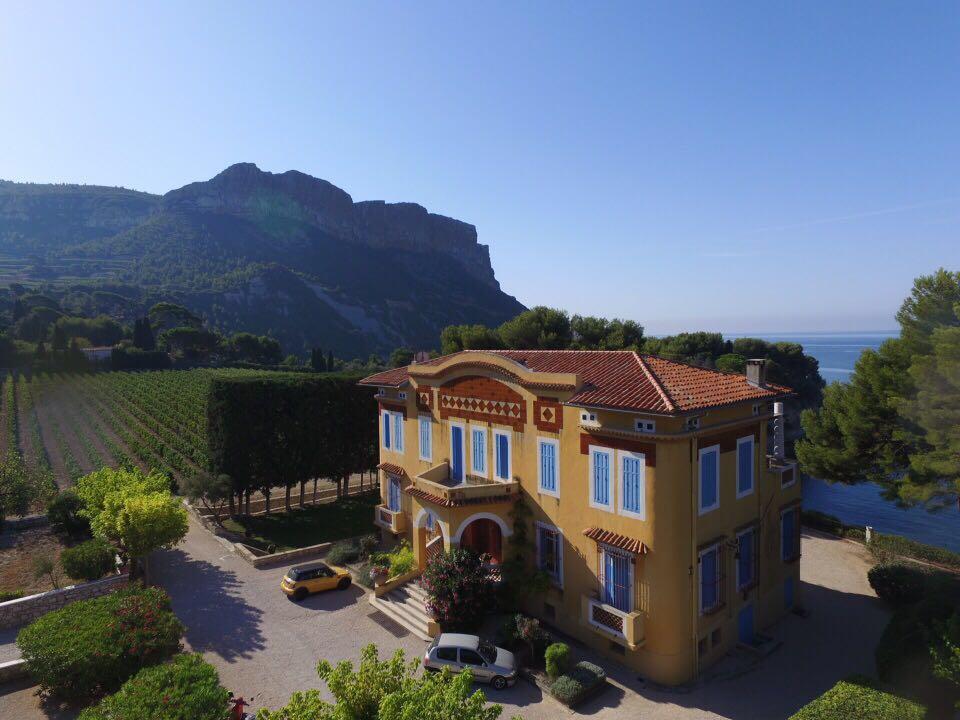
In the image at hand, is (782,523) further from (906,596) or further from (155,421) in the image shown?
(155,421)

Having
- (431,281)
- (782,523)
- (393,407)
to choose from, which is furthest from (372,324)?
(782,523)

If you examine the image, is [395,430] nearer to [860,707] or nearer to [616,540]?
[616,540]

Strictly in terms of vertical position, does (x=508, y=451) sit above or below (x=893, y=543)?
above

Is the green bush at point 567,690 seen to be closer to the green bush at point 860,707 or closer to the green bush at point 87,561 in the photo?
the green bush at point 860,707

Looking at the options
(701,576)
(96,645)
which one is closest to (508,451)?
(701,576)

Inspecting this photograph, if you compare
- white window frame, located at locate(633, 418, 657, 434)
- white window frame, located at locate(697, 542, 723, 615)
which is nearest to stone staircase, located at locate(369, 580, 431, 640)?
white window frame, located at locate(697, 542, 723, 615)

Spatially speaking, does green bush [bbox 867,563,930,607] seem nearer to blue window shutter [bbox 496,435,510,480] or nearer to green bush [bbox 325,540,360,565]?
blue window shutter [bbox 496,435,510,480]
